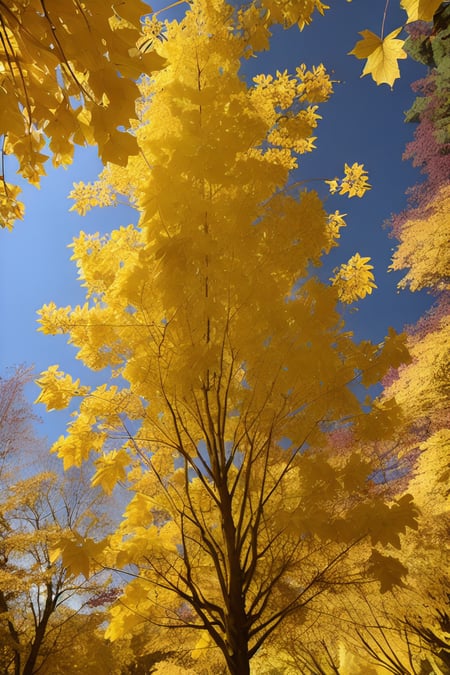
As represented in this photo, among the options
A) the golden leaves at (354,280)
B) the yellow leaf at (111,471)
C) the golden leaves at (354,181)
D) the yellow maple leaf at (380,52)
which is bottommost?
the yellow leaf at (111,471)

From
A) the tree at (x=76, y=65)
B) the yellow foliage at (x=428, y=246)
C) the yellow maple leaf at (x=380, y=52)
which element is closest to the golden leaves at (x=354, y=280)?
the yellow maple leaf at (x=380, y=52)

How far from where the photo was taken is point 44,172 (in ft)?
3.56

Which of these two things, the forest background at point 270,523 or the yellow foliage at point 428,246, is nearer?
the forest background at point 270,523

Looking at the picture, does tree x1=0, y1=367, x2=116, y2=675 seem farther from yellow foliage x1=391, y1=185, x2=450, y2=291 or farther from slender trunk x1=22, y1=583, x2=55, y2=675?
yellow foliage x1=391, y1=185, x2=450, y2=291

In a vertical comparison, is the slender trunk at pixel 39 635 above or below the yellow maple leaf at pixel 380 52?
below

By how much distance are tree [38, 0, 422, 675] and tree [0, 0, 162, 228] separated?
616 millimetres

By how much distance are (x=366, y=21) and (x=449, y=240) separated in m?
14.9

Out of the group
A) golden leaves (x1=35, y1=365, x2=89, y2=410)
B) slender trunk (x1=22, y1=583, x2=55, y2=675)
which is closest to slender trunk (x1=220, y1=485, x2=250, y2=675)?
golden leaves (x1=35, y1=365, x2=89, y2=410)

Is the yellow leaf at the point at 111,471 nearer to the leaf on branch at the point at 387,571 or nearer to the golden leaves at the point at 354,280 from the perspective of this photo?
the leaf on branch at the point at 387,571

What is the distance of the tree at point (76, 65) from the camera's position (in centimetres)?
64

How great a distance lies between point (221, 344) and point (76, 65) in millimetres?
1188

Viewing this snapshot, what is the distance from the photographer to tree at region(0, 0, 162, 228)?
64cm

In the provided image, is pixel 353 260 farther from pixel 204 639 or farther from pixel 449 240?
pixel 449 240

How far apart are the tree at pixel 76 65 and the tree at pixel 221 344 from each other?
0.62 metres
